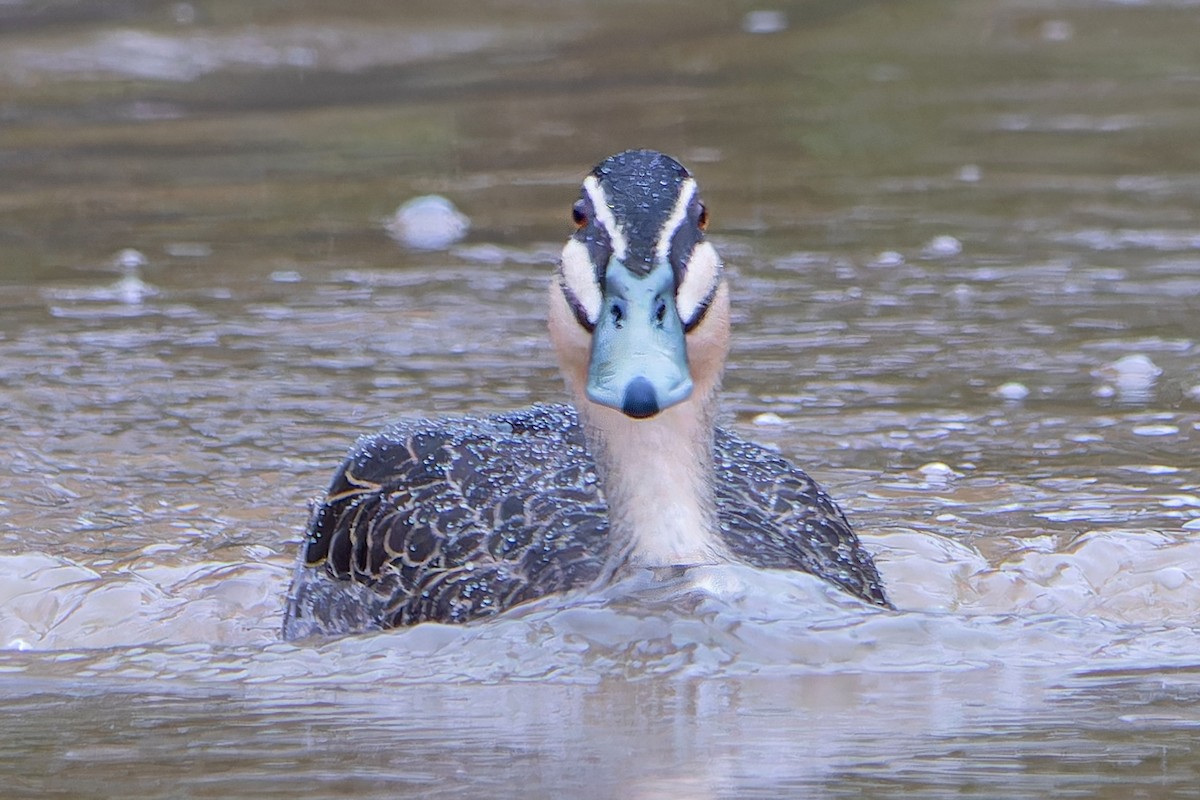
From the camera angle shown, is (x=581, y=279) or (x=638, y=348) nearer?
(x=638, y=348)

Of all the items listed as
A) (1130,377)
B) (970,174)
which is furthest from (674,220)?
(970,174)

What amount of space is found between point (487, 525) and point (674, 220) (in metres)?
1.26

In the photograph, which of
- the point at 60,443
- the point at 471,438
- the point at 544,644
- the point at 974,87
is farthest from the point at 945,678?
the point at 974,87

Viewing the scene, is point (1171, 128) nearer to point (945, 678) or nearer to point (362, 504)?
point (362, 504)

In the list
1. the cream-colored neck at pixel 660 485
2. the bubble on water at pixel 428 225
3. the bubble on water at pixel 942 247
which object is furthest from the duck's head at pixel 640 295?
the bubble on water at pixel 428 225

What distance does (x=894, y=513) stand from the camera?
315 inches

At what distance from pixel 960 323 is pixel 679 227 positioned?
173 inches

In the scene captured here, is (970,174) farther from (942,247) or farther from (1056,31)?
(1056,31)

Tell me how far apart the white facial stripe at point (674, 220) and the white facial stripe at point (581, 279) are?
234 mm

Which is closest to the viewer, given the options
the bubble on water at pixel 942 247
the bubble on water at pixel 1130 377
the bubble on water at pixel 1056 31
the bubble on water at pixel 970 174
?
the bubble on water at pixel 1130 377

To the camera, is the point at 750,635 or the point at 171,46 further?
the point at 171,46

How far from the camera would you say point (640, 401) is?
17.7 ft

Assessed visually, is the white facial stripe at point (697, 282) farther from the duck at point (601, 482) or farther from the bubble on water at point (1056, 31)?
the bubble on water at point (1056, 31)

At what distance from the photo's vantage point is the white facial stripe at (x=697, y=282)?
19.7ft
